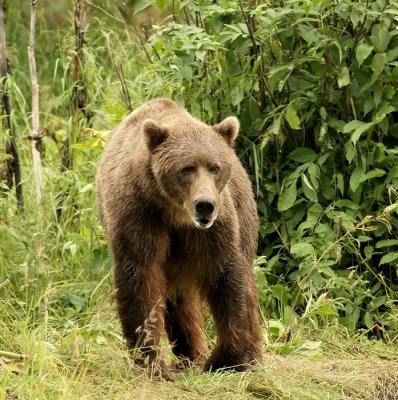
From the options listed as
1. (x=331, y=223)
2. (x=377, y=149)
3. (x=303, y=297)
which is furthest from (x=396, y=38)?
(x=303, y=297)

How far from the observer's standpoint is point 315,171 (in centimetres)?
695

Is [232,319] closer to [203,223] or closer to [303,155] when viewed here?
[203,223]

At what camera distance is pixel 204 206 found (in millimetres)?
5301

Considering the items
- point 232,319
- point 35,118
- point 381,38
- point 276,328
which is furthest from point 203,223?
point 35,118

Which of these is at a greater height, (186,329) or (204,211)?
(204,211)

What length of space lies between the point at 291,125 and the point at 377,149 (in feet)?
1.81

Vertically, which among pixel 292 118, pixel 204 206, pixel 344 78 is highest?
pixel 204 206

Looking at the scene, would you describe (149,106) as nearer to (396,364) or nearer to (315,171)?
(315,171)

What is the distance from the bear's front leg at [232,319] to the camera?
5.70 meters

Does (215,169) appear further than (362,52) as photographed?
No

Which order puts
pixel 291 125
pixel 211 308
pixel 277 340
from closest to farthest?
pixel 211 308
pixel 277 340
pixel 291 125

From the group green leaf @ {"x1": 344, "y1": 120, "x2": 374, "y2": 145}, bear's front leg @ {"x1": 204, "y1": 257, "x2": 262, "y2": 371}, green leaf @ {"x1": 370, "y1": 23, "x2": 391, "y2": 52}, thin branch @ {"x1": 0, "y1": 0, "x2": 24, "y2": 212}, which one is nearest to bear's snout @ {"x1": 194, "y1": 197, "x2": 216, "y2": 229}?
bear's front leg @ {"x1": 204, "y1": 257, "x2": 262, "y2": 371}

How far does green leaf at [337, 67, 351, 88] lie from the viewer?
6.82 metres

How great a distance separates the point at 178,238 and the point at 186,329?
783 mm
